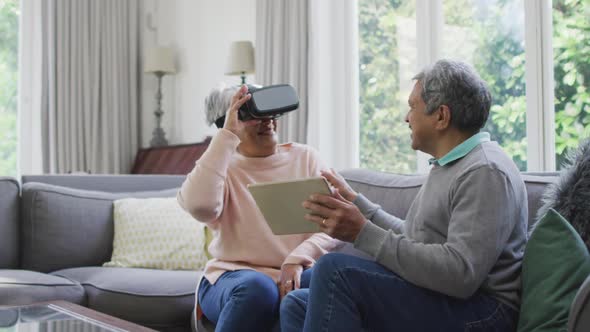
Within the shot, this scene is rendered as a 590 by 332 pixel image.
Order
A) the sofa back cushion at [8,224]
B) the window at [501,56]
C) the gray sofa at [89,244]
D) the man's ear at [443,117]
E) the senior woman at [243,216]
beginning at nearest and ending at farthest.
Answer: the man's ear at [443,117]
the senior woman at [243,216]
the gray sofa at [89,244]
the sofa back cushion at [8,224]
the window at [501,56]

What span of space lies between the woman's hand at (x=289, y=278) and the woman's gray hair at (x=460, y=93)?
0.64m

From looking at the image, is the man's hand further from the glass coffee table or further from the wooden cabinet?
the wooden cabinet

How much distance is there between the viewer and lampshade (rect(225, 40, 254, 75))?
4574 millimetres

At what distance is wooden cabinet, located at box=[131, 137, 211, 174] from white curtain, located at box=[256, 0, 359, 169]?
758 millimetres

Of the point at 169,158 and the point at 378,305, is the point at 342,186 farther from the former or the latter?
the point at 169,158

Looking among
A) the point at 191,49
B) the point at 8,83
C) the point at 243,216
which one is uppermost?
the point at 191,49

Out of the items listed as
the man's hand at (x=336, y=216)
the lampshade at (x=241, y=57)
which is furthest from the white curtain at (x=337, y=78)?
the man's hand at (x=336, y=216)

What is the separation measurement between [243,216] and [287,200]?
469 mm

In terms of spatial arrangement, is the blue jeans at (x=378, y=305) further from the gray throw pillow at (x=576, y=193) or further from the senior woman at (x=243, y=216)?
the senior woman at (x=243, y=216)

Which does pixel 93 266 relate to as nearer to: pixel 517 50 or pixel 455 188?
pixel 455 188

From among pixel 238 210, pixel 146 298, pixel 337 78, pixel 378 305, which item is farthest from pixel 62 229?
pixel 337 78

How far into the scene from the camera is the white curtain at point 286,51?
4.20 metres

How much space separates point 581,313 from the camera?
1.18m

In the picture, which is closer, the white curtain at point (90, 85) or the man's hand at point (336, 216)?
the man's hand at point (336, 216)
